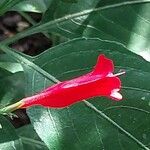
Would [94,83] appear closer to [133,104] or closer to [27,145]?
[133,104]

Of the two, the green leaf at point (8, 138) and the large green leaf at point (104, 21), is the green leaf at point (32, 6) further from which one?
the green leaf at point (8, 138)

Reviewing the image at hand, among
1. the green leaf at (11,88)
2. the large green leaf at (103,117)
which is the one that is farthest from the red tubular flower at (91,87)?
the green leaf at (11,88)

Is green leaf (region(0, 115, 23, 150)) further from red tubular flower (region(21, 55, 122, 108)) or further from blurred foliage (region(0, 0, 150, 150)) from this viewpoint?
red tubular flower (region(21, 55, 122, 108))

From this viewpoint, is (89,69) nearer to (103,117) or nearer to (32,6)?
(103,117)

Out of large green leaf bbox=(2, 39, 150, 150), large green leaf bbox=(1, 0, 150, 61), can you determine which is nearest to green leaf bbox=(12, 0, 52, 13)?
large green leaf bbox=(1, 0, 150, 61)

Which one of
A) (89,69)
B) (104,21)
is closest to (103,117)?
(89,69)
